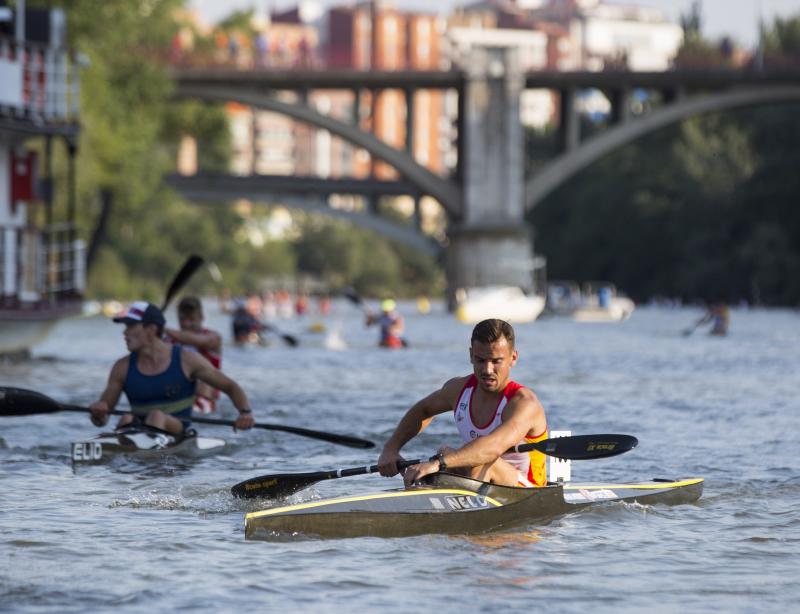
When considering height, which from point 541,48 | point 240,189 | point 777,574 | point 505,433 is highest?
point 541,48

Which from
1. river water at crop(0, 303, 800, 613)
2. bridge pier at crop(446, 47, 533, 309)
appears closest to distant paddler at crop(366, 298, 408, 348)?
river water at crop(0, 303, 800, 613)

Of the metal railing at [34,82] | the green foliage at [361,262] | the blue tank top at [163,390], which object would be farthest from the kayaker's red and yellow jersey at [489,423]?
the green foliage at [361,262]

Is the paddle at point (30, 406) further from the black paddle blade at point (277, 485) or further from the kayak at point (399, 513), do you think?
the kayak at point (399, 513)

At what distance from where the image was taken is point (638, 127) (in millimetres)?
57125

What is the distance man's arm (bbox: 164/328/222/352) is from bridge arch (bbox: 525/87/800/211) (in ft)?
141

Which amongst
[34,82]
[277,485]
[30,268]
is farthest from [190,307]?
[34,82]

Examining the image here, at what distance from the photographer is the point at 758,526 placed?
1037 centimetres

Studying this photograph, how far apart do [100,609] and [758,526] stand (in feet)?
14.7

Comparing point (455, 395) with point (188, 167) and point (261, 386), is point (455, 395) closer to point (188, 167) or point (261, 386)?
point (261, 386)

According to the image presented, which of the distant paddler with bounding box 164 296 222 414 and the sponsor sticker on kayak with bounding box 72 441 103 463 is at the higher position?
the distant paddler with bounding box 164 296 222 414

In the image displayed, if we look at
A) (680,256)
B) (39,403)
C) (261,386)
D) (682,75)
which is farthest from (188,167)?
(39,403)

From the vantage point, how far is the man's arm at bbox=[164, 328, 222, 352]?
1437cm

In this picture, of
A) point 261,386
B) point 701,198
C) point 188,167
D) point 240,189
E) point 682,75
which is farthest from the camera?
point 188,167

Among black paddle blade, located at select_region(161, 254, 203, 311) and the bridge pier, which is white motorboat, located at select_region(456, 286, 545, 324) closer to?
the bridge pier
